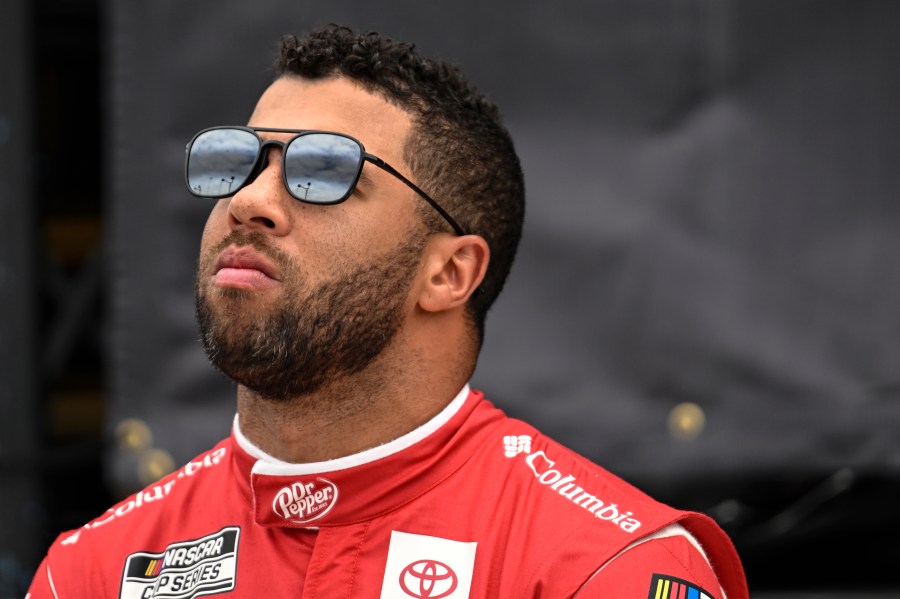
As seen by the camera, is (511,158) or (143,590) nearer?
(143,590)

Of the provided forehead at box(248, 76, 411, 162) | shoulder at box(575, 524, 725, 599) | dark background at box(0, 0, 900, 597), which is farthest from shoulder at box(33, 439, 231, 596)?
dark background at box(0, 0, 900, 597)

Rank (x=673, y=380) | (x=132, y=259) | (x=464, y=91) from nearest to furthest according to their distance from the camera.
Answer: (x=464, y=91), (x=673, y=380), (x=132, y=259)

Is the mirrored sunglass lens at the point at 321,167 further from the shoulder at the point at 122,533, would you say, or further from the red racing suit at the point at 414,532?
the shoulder at the point at 122,533

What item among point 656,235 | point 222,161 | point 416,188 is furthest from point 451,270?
point 656,235

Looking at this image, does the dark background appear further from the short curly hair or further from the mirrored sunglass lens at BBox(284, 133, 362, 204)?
the mirrored sunglass lens at BBox(284, 133, 362, 204)

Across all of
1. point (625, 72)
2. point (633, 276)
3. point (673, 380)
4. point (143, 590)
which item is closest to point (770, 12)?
point (625, 72)

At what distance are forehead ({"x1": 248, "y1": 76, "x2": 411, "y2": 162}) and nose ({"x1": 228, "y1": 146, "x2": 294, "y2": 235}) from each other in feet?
0.38

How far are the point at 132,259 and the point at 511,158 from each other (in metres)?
1.49

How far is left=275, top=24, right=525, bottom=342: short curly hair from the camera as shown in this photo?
2359mm

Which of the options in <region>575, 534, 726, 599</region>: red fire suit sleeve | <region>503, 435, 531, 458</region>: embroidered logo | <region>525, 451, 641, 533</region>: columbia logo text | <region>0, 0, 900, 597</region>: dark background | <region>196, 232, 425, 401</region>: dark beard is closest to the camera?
<region>575, 534, 726, 599</region>: red fire suit sleeve

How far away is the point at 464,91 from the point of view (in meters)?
2.47

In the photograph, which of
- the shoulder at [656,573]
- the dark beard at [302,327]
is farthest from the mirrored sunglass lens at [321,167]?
the shoulder at [656,573]

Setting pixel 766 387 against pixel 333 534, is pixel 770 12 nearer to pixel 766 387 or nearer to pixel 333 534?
pixel 766 387

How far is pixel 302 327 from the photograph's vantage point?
2.20 meters
